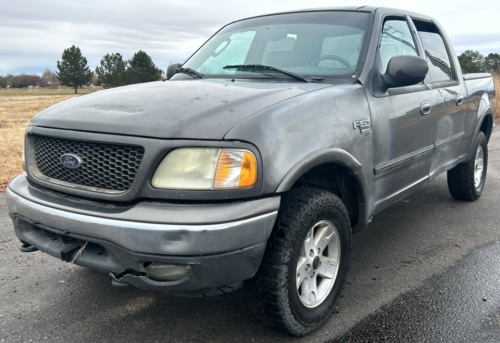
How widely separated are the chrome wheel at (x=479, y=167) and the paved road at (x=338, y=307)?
127 cm

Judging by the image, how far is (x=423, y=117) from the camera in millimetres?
3414

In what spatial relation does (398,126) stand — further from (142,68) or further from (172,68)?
(142,68)

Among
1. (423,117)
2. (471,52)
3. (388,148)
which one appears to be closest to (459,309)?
(388,148)

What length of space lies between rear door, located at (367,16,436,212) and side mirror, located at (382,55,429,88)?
0.32ft

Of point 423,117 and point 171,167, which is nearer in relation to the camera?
point 171,167

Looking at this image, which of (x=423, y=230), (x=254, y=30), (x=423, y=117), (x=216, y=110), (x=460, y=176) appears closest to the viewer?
(x=216, y=110)

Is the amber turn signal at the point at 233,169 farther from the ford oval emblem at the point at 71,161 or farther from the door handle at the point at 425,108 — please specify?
the door handle at the point at 425,108

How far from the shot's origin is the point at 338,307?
2.78m

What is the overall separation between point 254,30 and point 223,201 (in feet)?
6.99

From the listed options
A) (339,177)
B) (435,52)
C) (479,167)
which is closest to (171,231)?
(339,177)

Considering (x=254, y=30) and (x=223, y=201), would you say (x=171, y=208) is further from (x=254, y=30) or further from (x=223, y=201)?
(x=254, y=30)

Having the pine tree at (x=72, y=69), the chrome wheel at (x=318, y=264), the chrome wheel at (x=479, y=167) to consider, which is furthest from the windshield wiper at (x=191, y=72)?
the pine tree at (x=72, y=69)

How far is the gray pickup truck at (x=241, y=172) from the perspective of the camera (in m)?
2.03

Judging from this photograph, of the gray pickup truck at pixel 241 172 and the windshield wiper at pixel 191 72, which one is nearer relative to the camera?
the gray pickup truck at pixel 241 172
